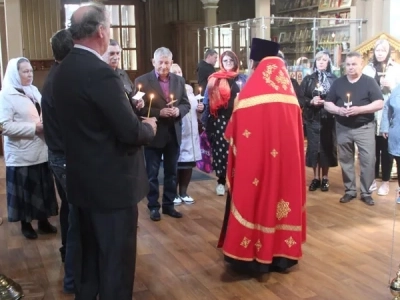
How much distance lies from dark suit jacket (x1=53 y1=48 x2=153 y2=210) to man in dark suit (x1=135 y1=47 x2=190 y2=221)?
184 centimetres

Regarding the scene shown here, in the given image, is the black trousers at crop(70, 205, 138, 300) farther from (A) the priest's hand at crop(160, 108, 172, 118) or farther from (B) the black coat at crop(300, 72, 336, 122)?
(B) the black coat at crop(300, 72, 336, 122)

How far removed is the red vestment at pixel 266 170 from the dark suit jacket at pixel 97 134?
90 centimetres

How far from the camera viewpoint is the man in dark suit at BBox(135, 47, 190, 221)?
4238 mm

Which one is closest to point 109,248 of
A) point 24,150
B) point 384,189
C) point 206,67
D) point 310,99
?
point 24,150

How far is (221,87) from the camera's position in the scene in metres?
4.78

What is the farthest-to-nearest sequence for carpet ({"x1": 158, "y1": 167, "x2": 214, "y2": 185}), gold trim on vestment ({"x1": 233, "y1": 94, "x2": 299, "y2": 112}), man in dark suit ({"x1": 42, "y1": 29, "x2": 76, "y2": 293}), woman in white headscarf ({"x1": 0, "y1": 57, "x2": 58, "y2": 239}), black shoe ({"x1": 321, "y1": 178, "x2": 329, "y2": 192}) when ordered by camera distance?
carpet ({"x1": 158, "y1": 167, "x2": 214, "y2": 185}) < black shoe ({"x1": 321, "y1": 178, "x2": 329, "y2": 192}) < woman in white headscarf ({"x1": 0, "y1": 57, "x2": 58, "y2": 239}) < gold trim on vestment ({"x1": 233, "y1": 94, "x2": 299, "y2": 112}) < man in dark suit ({"x1": 42, "y1": 29, "x2": 76, "y2": 293})

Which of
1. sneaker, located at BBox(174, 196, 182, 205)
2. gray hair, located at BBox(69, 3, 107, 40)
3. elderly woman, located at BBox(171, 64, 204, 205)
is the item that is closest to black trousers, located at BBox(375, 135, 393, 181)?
elderly woman, located at BBox(171, 64, 204, 205)

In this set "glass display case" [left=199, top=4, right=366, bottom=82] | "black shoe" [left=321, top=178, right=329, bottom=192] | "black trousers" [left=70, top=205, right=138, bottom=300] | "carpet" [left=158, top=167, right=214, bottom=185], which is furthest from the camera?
"glass display case" [left=199, top=4, right=366, bottom=82]

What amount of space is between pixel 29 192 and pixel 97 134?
1963mm

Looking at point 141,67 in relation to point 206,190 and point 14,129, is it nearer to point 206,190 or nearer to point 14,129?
point 206,190

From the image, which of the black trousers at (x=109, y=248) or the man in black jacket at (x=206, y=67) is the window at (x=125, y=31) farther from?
the black trousers at (x=109, y=248)

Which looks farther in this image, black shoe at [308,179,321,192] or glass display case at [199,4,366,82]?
glass display case at [199,4,366,82]

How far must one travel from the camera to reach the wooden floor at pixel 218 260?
308cm

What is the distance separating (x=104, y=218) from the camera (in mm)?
2340
